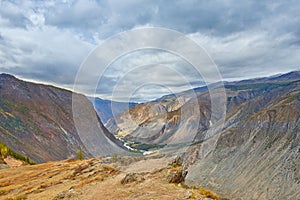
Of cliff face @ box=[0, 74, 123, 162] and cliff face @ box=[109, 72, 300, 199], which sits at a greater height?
cliff face @ box=[0, 74, 123, 162]

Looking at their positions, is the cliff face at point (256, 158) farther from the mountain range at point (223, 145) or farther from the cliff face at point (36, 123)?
the cliff face at point (36, 123)

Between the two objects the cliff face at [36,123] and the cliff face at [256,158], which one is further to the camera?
the cliff face at [36,123]

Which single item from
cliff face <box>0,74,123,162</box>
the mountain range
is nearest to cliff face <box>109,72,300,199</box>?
the mountain range

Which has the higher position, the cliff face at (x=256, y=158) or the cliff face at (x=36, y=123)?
the cliff face at (x=36, y=123)

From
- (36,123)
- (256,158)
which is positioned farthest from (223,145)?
(36,123)

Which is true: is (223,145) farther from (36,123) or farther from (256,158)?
(36,123)

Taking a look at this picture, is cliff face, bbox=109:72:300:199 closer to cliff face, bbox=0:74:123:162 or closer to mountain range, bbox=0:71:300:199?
mountain range, bbox=0:71:300:199

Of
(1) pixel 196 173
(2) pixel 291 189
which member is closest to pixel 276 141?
(2) pixel 291 189

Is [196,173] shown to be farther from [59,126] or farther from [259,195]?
[59,126]

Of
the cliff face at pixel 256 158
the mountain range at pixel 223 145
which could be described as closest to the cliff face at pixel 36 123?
the mountain range at pixel 223 145
